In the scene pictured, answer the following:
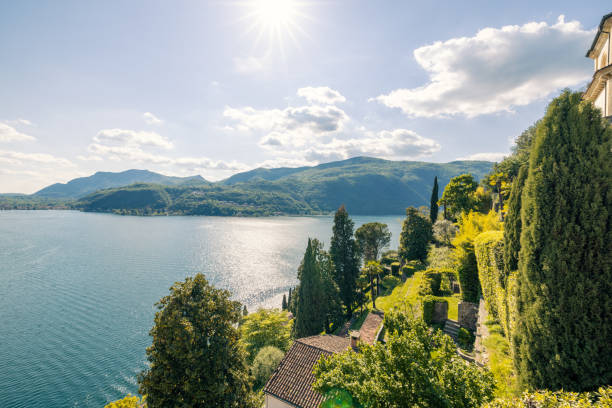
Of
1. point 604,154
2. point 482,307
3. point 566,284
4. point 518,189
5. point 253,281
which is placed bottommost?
point 253,281

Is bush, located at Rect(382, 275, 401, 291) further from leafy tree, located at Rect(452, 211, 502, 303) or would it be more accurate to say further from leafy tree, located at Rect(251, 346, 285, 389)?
leafy tree, located at Rect(452, 211, 502, 303)

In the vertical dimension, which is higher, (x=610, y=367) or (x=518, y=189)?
(x=518, y=189)

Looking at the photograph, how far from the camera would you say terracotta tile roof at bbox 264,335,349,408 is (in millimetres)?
16672

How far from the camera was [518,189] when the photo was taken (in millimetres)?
10984

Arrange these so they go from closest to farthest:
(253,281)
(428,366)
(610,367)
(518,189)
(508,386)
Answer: (610,367), (428,366), (508,386), (518,189), (253,281)

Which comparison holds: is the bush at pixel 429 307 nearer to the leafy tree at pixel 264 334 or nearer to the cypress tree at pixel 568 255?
the cypress tree at pixel 568 255

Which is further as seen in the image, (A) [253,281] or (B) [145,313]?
(A) [253,281]

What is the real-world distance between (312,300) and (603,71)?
100 feet

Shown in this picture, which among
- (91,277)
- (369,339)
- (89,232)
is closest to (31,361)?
(91,277)

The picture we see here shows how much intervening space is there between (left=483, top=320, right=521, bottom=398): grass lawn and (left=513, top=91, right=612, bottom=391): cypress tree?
1.61m

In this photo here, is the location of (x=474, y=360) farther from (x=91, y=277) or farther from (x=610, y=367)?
(x=91, y=277)

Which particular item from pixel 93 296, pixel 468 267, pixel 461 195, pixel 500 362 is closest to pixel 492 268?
pixel 500 362

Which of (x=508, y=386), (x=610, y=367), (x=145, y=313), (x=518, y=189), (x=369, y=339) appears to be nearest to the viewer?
(x=610, y=367)

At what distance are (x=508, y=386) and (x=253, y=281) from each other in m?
62.1
